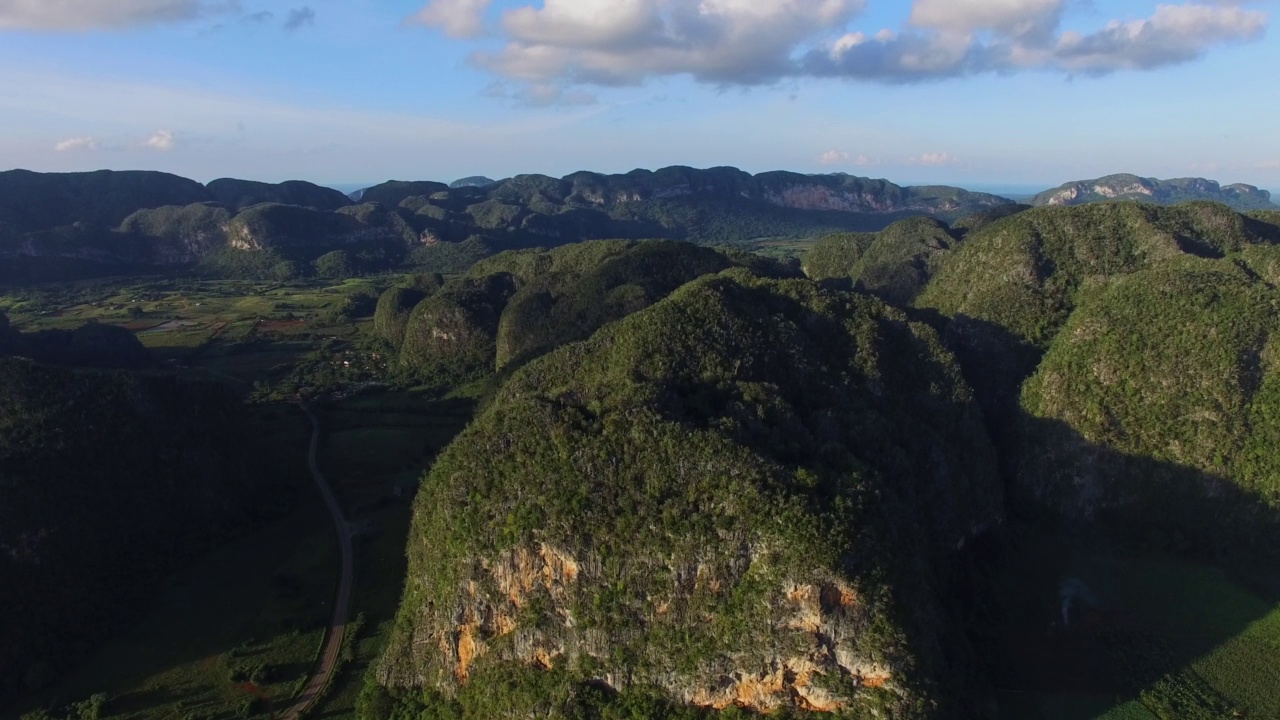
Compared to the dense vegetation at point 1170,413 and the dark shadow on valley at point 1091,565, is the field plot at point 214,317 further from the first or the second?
the dense vegetation at point 1170,413

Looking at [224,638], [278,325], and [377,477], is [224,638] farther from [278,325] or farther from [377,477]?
[278,325]

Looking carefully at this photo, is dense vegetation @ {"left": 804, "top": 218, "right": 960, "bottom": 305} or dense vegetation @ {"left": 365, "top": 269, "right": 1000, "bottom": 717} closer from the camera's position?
dense vegetation @ {"left": 365, "top": 269, "right": 1000, "bottom": 717}

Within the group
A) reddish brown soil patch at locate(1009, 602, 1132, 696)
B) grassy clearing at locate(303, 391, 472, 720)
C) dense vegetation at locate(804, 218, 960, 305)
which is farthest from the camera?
dense vegetation at locate(804, 218, 960, 305)

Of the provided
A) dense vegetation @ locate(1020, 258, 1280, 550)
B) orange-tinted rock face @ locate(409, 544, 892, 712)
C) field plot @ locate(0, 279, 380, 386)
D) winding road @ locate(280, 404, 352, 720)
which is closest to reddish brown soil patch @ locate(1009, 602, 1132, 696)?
dense vegetation @ locate(1020, 258, 1280, 550)

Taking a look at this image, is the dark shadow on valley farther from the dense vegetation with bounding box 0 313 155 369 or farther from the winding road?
the dense vegetation with bounding box 0 313 155 369

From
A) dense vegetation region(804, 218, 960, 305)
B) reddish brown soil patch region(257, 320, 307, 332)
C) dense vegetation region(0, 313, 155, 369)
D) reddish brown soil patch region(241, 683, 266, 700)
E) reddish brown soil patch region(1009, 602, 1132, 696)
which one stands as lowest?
reddish brown soil patch region(241, 683, 266, 700)

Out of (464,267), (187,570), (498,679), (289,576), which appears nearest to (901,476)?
(498,679)
